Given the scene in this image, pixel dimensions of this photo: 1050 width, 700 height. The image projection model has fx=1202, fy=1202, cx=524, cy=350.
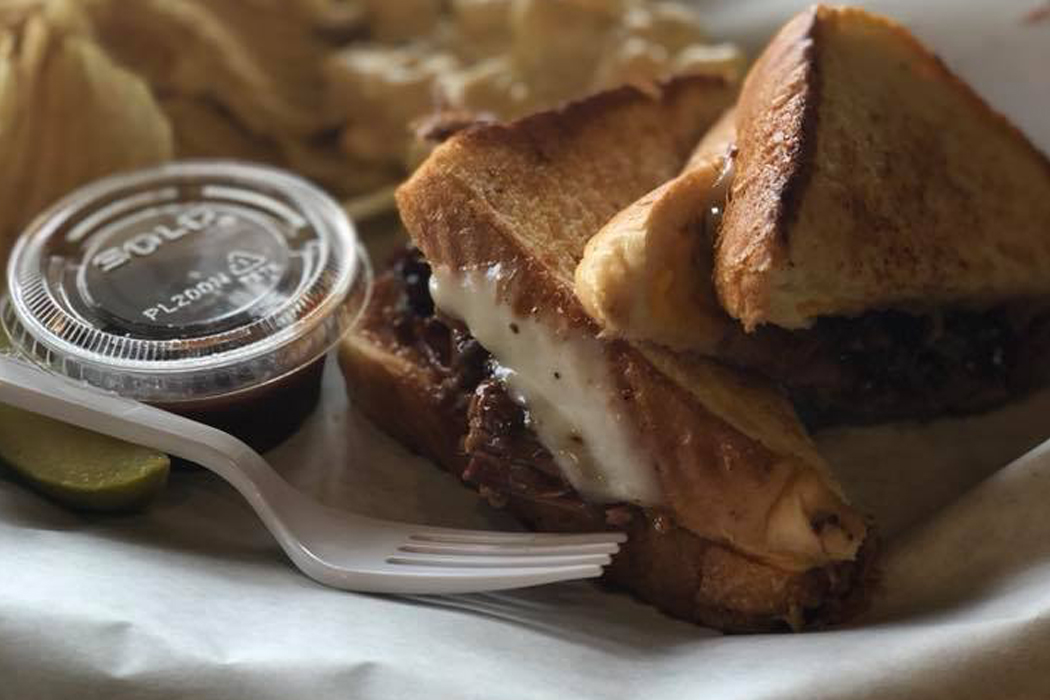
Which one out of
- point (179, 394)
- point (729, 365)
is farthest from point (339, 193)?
point (729, 365)

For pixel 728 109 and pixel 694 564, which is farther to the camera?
pixel 728 109

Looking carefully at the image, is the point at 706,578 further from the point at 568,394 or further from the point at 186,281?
the point at 186,281

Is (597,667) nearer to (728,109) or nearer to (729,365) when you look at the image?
(729,365)

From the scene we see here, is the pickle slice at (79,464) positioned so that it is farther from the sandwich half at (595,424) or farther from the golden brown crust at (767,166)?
the golden brown crust at (767,166)

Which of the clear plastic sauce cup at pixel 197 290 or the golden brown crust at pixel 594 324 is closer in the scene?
the golden brown crust at pixel 594 324

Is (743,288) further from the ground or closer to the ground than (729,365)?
further from the ground

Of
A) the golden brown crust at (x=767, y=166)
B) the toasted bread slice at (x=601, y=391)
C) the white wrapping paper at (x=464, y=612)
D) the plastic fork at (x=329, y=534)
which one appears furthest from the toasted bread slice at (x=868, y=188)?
the plastic fork at (x=329, y=534)
